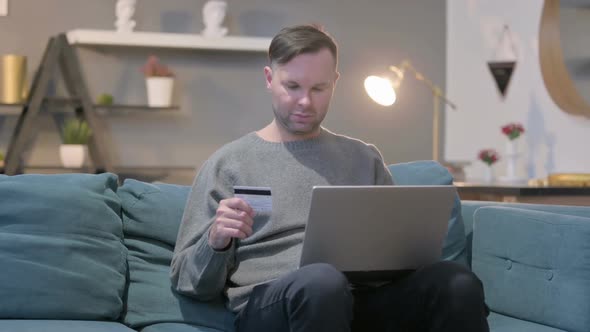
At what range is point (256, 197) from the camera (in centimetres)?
171

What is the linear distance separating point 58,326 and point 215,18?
317 cm

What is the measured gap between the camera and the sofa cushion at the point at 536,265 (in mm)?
2059

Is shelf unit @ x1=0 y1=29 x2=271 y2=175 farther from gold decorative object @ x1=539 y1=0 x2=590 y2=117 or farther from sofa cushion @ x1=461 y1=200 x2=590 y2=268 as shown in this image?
sofa cushion @ x1=461 y1=200 x2=590 y2=268

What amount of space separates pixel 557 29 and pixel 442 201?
304cm

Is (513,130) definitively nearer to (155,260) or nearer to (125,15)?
(125,15)

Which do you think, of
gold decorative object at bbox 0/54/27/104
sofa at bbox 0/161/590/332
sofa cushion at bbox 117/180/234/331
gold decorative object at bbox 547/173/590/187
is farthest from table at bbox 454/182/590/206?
gold decorative object at bbox 0/54/27/104

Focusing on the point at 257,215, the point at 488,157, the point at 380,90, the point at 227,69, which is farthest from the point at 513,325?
the point at 227,69

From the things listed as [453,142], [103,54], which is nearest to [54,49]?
[103,54]

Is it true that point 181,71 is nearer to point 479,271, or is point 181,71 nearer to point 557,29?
point 557,29

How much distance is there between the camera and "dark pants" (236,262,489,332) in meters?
→ 1.61

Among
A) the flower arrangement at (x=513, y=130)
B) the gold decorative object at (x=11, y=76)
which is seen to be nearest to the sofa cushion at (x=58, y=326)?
the gold decorative object at (x=11, y=76)

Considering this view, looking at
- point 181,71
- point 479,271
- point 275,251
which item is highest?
point 181,71

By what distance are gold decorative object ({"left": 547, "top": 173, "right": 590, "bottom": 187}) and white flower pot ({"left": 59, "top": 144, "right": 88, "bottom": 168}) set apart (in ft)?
7.96

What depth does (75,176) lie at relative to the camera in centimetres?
222
